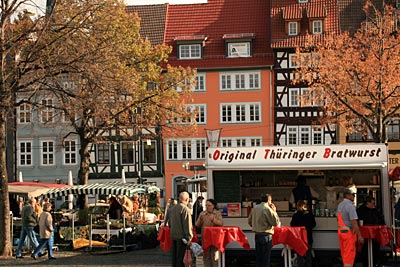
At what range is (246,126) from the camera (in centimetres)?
5894

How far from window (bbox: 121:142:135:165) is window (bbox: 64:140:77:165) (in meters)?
3.54

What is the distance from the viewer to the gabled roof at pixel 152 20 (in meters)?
61.4

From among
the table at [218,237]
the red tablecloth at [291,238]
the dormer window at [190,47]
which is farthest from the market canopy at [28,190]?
the dormer window at [190,47]

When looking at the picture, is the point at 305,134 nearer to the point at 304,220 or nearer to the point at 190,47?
the point at 190,47

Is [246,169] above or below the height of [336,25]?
below

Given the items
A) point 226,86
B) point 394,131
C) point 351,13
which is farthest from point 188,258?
point 351,13

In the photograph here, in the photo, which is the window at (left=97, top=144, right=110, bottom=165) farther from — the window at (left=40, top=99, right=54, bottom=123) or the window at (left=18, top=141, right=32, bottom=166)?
the window at (left=40, top=99, right=54, bottom=123)

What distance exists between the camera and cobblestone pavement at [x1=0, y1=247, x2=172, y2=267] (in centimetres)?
2180

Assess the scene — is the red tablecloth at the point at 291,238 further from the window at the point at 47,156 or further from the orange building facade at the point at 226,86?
the window at the point at 47,156

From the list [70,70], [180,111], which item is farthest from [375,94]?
[70,70]

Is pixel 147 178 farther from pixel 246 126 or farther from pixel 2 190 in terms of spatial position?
pixel 2 190

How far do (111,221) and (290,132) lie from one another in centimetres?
3216

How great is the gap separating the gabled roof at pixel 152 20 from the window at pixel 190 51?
1612mm

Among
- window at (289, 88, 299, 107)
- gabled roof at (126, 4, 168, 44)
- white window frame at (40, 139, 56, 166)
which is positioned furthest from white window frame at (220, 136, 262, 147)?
white window frame at (40, 139, 56, 166)
